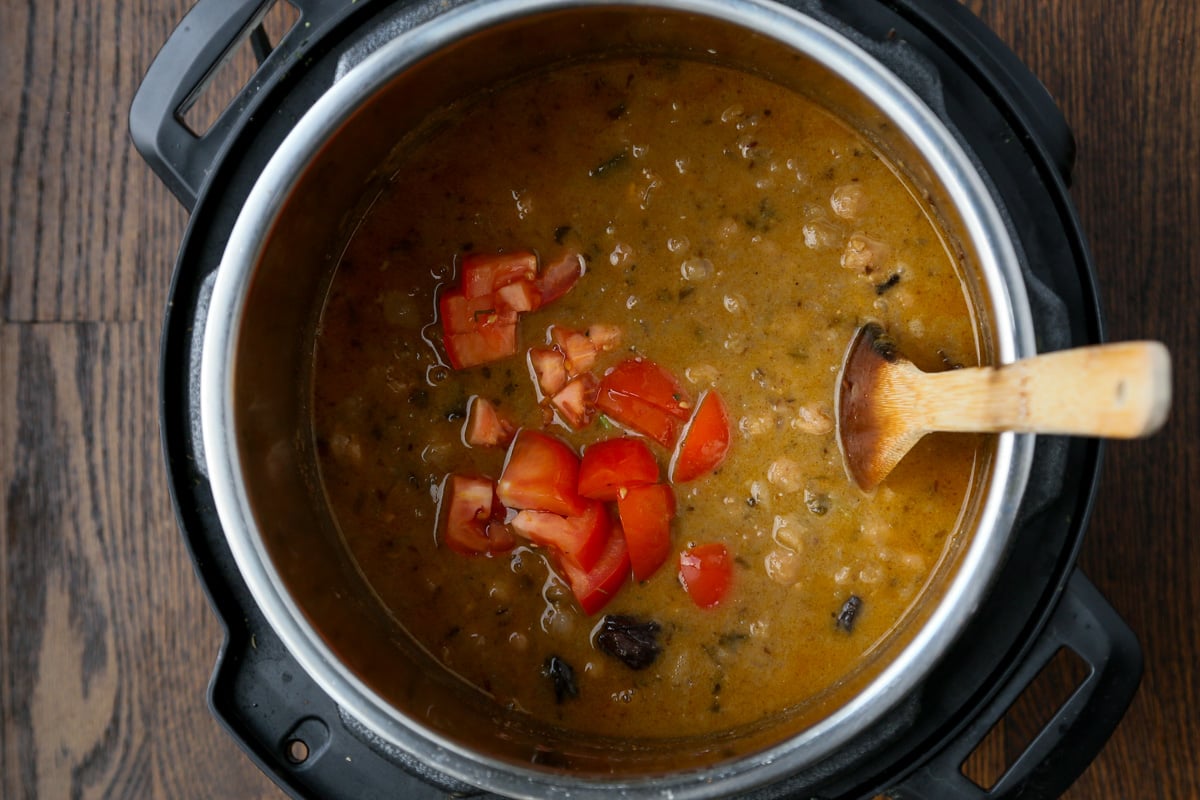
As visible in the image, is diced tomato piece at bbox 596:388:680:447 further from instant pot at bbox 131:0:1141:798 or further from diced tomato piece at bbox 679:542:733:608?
instant pot at bbox 131:0:1141:798

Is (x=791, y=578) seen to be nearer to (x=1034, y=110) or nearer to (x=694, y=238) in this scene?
(x=694, y=238)

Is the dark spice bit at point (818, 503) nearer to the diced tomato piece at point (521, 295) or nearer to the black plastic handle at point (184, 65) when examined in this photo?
the diced tomato piece at point (521, 295)

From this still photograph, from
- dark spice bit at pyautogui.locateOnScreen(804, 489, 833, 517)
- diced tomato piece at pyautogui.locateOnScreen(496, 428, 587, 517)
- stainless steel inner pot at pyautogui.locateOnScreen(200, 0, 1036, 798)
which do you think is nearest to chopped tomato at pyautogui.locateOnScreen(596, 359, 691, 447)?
diced tomato piece at pyautogui.locateOnScreen(496, 428, 587, 517)

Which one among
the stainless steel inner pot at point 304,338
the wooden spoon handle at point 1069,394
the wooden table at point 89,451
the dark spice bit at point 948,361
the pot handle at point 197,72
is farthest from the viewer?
the wooden table at point 89,451

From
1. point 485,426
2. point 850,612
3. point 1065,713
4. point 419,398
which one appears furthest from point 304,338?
point 1065,713

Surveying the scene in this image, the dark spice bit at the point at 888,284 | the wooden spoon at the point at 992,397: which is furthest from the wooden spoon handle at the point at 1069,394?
the dark spice bit at the point at 888,284

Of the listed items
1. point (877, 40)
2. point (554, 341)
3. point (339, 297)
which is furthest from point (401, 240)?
point (877, 40)

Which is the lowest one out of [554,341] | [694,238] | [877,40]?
[554,341]
